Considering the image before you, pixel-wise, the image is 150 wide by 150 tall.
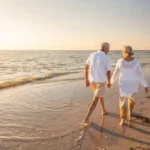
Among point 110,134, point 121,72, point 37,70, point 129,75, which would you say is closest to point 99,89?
point 121,72

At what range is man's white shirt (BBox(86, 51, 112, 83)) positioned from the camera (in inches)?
211

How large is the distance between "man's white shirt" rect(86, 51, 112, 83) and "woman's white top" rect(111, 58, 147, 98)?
30 cm

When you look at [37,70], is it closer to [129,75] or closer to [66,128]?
[66,128]

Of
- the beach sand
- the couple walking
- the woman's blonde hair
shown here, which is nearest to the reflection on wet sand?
the beach sand

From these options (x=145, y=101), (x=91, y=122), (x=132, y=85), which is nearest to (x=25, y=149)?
(x=91, y=122)

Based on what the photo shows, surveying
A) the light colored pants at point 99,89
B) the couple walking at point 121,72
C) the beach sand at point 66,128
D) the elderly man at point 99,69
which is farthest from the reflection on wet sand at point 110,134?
the light colored pants at point 99,89

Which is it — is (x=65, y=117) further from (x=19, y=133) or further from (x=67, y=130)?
(x=19, y=133)

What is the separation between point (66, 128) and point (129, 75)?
196cm

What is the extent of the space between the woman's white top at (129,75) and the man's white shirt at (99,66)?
30cm

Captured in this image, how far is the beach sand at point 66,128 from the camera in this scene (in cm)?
433

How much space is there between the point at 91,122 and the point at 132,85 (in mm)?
1396

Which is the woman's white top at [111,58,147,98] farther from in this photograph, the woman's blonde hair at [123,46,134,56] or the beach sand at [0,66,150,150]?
the beach sand at [0,66,150,150]

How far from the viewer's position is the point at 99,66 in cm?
535

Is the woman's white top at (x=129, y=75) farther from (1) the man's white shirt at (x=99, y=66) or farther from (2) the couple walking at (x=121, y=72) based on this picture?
(1) the man's white shirt at (x=99, y=66)
